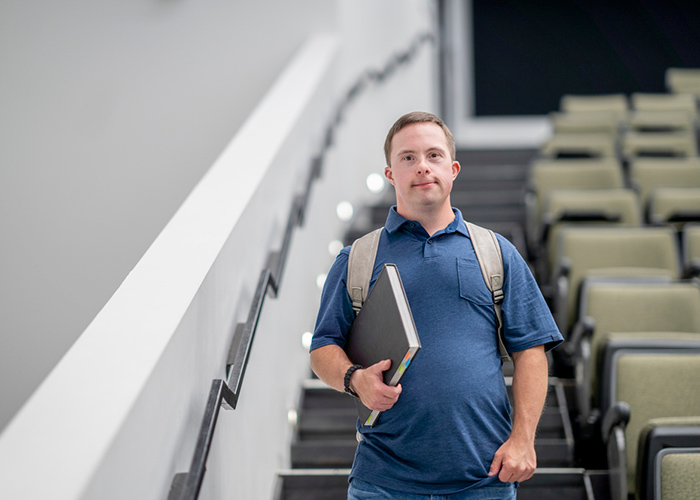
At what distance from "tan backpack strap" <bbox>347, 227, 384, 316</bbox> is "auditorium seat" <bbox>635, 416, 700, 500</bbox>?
720 mm

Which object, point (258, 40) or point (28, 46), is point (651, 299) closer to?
point (258, 40)

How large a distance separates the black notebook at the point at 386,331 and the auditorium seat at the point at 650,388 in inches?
40.2

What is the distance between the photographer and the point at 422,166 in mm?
1156

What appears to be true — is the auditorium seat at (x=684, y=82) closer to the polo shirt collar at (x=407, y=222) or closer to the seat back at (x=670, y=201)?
the seat back at (x=670, y=201)

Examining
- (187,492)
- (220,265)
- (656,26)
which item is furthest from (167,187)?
(656,26)

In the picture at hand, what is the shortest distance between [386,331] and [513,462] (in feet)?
0.92

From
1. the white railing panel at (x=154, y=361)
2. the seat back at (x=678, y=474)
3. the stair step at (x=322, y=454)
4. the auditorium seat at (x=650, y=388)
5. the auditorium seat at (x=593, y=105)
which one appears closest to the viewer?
the white railing panel at (x=154, y=361)

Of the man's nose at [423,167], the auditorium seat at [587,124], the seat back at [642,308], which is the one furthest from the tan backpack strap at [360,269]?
the auditorium seat at [587,124]

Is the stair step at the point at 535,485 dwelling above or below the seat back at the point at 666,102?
below

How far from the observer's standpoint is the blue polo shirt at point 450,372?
44.4 inches

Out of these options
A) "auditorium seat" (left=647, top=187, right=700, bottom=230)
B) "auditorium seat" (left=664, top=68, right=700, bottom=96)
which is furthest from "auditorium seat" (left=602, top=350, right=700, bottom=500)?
"auditorium seat" (left=664, top=68, right=700, bottom=96)

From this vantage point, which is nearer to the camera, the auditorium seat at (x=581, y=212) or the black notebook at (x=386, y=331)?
the black notebook at (x=386, y=331)

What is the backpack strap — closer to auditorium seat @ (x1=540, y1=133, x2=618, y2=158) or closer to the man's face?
the man's face

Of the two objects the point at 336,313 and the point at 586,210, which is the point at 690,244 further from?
the point at 336,313
